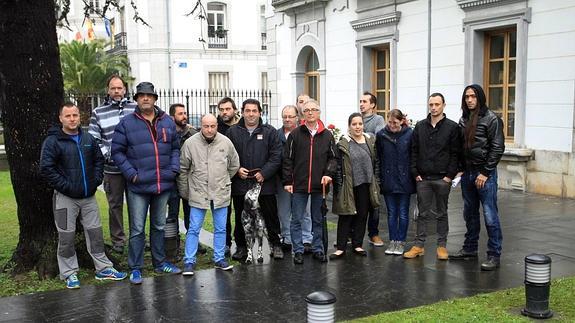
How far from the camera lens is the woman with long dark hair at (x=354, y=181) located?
272 inches

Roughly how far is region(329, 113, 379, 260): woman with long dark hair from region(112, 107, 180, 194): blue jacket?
77.7 inches

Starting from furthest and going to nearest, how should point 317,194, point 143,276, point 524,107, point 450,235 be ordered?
point 524,107
point 450,235
point 317,194
point 143,276

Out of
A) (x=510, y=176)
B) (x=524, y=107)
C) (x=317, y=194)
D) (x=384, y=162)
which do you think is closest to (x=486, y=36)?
(x=524, y=107)

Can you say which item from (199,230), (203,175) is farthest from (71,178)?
(199,230)

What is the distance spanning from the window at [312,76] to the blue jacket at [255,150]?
11.2 m

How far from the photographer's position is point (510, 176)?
11.7 meters

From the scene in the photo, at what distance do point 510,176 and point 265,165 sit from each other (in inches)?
268

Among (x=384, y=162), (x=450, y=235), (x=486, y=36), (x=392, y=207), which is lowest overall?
(x=450, y=235)

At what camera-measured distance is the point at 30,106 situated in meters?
6.17

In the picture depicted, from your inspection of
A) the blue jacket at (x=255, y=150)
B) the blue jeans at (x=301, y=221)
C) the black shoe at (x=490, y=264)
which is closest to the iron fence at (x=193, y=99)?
the blue jacket at (x=255, y=150)

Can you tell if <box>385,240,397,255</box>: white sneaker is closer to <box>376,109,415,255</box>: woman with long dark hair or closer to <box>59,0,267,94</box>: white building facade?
<box>376,109,415,255</box>: woman with long dark hair

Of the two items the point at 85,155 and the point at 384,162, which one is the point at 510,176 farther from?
the point at 85,155

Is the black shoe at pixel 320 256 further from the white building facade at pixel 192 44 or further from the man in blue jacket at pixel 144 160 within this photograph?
the white building facade at pixel 192 44

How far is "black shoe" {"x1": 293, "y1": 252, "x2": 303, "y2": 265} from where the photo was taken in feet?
22.2
